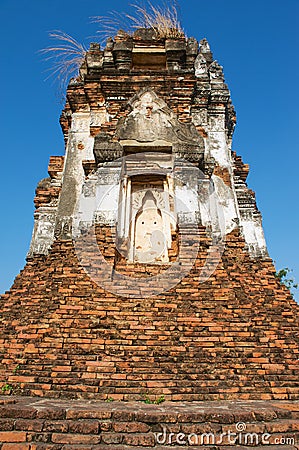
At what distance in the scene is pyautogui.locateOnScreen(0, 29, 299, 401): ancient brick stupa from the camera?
405cm

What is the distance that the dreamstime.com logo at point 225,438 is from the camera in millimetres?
2873

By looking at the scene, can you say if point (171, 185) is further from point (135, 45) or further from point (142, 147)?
point (135, 45)

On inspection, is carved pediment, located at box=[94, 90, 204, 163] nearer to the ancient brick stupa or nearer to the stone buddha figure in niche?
the ancient brick stupa

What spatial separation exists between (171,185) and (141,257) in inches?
54.1

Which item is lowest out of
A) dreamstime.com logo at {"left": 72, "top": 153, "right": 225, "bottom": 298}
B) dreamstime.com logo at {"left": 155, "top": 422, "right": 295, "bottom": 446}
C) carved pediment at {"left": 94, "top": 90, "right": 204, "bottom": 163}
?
dreamstime.com logo at {"left": 155, "top": 422, "right": 295, "bottom": 446}

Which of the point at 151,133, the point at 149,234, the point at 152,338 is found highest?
the point at 151,133

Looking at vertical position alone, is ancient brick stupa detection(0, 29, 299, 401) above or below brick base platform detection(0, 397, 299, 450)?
above

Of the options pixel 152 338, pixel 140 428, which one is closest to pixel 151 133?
pixel 152 338

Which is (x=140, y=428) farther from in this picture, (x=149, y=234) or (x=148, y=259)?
(x=149, y=234)

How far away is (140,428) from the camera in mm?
2926

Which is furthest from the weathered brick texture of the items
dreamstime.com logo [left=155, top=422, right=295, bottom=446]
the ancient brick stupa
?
dreamstime.com logo [left=155, top=422, right=295, bottom=446]

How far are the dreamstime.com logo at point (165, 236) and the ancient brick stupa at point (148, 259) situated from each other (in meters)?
0.02

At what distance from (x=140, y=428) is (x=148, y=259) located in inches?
133

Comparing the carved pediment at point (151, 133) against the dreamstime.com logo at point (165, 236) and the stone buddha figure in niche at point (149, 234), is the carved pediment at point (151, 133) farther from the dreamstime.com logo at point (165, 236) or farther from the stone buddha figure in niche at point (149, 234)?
the stone buddha figure in niche at point (149, 234)
